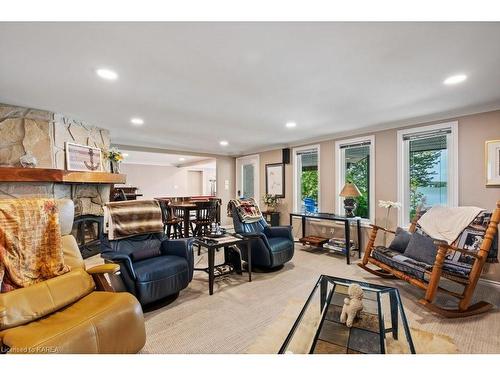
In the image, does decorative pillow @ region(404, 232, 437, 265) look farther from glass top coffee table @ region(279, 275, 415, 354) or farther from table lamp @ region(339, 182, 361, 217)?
table lamp @ region(339, 182, 361, 217)

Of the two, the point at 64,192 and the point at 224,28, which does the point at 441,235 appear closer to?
the point at 224,28

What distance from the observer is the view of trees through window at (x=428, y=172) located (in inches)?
134

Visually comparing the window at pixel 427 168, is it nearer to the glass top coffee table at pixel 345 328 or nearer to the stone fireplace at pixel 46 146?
the glass top coffee table at pixel 345 328

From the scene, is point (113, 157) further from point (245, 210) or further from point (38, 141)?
point (245, 210)

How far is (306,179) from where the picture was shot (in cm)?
534

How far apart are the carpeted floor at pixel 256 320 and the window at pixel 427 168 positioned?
1.24 metres

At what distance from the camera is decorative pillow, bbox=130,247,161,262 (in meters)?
2.53

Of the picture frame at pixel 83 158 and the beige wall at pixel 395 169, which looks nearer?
the beige wall at pixel 395 169

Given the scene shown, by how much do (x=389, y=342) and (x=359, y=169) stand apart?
3192 millimetres

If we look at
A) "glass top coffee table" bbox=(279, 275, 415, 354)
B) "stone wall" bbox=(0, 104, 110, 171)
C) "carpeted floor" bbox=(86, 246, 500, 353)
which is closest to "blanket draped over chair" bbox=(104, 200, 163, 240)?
"carpeted floor" bbox=(86, 246, 500, 353)

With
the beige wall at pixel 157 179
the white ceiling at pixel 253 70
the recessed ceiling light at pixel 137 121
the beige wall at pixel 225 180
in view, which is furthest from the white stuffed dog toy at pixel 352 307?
the beige wall at pixel 157 179

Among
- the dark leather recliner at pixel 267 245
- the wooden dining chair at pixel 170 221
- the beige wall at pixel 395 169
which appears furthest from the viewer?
the wooden dining chair at pixel 170 221

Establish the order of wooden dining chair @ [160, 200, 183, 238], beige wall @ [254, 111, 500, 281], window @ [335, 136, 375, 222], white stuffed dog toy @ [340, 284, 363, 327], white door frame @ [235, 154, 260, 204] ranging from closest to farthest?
1. white stuffed dog toy @ [340, 284, 363, 327]
2. beige wall @ [254, 111, 500, 281]
3. window @ [335, 136, 375, 222]
4. wooden dining chair @ [160, 200, 183, 238]
5. white door frame @ [235, 154, 260, 204]
